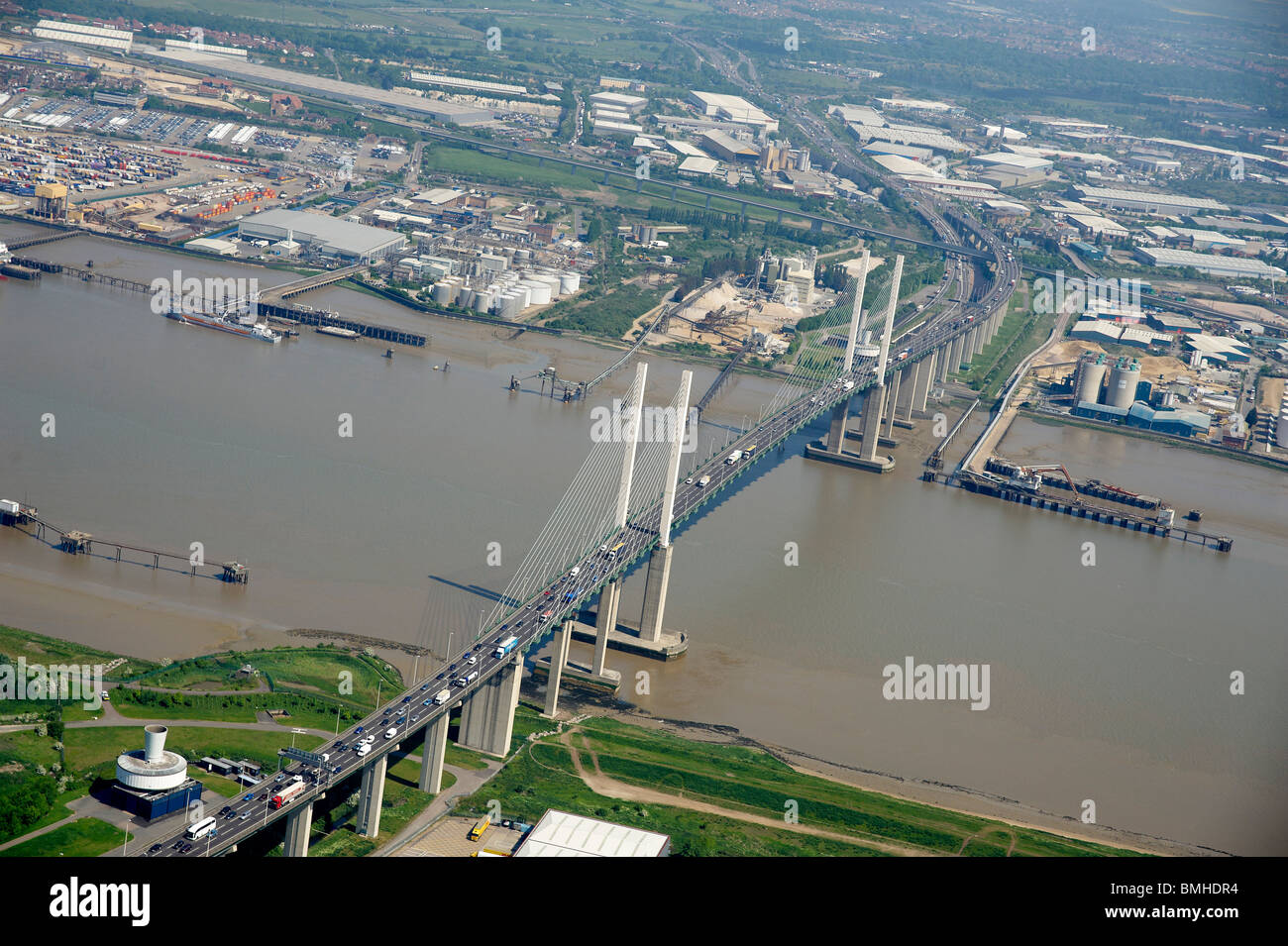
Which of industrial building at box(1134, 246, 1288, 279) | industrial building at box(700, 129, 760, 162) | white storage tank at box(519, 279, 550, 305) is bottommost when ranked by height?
white storage tank at box(519, 279, 550, 305)

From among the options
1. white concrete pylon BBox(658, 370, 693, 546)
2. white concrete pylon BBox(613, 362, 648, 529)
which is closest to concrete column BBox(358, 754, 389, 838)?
white concrete pylon BBox(658, 370, 693, 546)

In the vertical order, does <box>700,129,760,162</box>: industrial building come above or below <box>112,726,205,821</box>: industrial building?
above

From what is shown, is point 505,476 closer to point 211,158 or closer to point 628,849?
point 628,849

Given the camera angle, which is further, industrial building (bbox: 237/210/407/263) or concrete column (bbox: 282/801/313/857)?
industrial building (bbox: 237/210/407/263)

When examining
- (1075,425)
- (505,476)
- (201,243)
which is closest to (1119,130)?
(1075,425)

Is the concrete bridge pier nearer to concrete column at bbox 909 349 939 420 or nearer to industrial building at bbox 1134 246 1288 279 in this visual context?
concrete column at bbox 909 349 939 420

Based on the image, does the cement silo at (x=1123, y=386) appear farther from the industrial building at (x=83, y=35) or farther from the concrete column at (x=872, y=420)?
the industrial building at (x=83, y=35)

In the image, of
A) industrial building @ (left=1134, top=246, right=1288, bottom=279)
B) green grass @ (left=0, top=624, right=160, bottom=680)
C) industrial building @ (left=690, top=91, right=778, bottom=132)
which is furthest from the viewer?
industrial building @ (left=690, top=91, right=778, bottom=132)

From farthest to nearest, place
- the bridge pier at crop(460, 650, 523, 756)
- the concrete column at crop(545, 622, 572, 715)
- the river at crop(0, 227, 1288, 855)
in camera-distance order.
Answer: the river at crop(0, 227, 1288, 855) < the concrete column at crop(545, 622, 572, 715) < the bridge pier at crop(460, 650, 523, 756)
